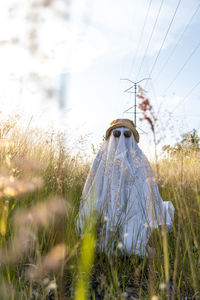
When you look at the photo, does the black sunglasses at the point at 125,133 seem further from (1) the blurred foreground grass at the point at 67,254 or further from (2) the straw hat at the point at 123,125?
(1) the blurred foreground grass at the point at 67,254

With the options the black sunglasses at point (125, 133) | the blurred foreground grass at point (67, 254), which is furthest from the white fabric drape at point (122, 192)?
the blurred foreground grass at point (67, 254)

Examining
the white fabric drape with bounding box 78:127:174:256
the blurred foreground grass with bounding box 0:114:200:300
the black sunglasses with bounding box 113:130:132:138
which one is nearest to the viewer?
the blurred foreground grass with bounding box 0:114:200:300

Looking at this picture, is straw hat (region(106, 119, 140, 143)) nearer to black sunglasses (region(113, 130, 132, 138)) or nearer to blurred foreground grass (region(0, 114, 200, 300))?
black sunglasses (region(113, 130, 132, 138))

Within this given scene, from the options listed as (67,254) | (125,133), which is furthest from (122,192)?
(67,254)

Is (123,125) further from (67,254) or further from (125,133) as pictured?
(67,254)

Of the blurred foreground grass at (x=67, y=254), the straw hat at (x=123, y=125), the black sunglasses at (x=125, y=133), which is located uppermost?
the straw hat at (x=123, y=125)

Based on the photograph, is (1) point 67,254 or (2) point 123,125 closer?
(1) point 67,254

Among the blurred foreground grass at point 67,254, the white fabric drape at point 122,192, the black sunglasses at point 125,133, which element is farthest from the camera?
the black sunglasses at point 125,133

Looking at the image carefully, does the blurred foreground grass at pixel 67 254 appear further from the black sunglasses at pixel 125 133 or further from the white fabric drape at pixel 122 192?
the black sunglasses at pixel 125 133

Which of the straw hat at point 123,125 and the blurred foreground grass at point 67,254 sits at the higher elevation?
the straw hat at point 123,125

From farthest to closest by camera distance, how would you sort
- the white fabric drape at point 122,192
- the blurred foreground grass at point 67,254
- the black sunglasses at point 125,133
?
1. the black sunglasses at point 125,133
2. the white fabric drape at point 122,192
3. the blurred foreground grass at point 67,254

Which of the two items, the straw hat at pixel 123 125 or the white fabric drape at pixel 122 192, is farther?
the straw hat at pixel 123 125

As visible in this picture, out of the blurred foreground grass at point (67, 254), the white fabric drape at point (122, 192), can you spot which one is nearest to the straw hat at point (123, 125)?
the white fabric drape at point (122, 192)

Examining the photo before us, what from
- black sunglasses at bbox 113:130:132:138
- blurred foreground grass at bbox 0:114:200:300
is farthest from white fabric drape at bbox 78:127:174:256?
blurred foreground grass at bbox 0:114:200:300
